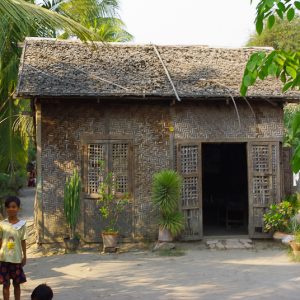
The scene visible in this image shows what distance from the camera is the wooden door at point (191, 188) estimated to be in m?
10.3

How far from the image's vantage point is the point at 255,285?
7.18 metres

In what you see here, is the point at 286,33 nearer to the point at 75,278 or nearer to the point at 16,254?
the point at 75,278

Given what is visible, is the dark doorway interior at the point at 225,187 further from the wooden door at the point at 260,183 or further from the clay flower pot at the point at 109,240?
the clay flower pot at the point at 109,240

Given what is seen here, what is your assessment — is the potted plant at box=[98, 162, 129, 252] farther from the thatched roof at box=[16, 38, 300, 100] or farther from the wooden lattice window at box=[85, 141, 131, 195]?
the thatched roof at box=[16, 38, 300, 100]

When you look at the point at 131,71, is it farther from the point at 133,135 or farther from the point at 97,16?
the point at 97,16

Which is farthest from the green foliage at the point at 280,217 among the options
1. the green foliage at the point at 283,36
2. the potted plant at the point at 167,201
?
the green foliage at the point at 283,36

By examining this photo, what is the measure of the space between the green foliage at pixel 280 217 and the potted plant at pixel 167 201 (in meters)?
1.81

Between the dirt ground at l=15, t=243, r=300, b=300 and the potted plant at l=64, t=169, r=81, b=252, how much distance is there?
365 millimetres

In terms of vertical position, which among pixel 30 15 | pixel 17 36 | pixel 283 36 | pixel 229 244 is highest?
pixel 283 36

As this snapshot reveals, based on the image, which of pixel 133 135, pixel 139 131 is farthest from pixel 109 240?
pixel 139 131

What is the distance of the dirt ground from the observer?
6793 millimetres

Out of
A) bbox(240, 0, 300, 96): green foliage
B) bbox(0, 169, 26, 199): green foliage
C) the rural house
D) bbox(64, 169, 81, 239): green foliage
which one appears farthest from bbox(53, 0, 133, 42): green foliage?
bbox(240, 0, 300, 96): green foliage

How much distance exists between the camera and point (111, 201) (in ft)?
33.2

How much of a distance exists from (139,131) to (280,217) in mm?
3346
